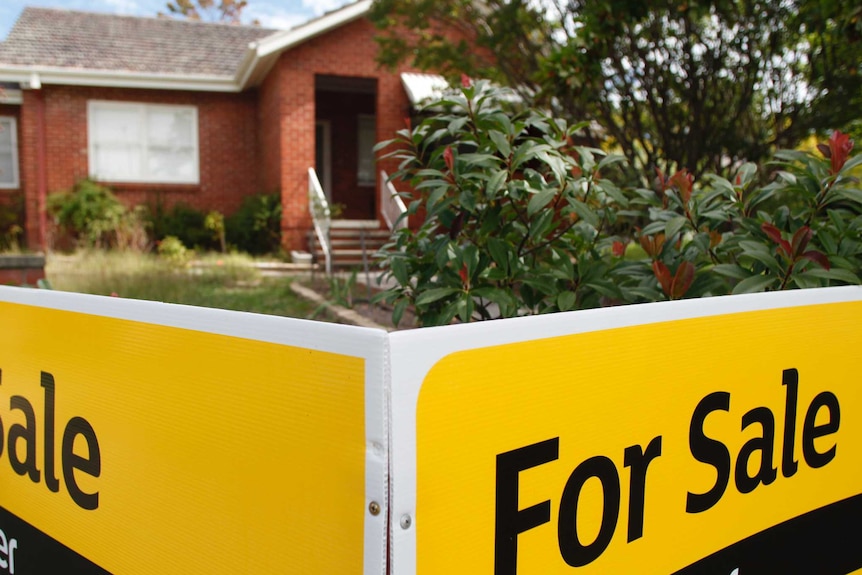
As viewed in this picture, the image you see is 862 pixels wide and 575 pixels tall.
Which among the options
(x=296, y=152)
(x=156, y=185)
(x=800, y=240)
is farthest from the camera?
(x=156, y=185)

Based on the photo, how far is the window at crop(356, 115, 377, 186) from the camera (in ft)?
58.0

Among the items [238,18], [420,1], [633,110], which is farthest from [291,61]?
[238,18]

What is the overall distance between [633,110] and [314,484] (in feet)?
28.8

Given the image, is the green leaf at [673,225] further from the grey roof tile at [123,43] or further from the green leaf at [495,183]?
the grey roof tile at [123,43]

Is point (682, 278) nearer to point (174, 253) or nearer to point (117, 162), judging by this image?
point (174, 253)

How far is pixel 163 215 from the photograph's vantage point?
14797 millimetres

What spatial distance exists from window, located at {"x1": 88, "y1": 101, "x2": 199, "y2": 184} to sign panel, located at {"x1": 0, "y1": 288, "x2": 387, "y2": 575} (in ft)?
48.1

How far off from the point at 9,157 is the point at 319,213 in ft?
24.8

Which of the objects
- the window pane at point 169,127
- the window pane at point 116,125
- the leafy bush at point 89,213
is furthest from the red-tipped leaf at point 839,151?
the window pane at point 116,125

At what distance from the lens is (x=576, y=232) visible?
3.03 meters

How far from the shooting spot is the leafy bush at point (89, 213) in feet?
45.6

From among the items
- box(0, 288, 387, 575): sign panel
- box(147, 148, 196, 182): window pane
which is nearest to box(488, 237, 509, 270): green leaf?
box(0, 288, 387, 575): sign panel

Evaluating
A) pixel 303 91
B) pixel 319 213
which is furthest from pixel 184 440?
pixel 303 91

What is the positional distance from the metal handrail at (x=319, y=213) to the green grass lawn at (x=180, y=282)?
1.44 m
